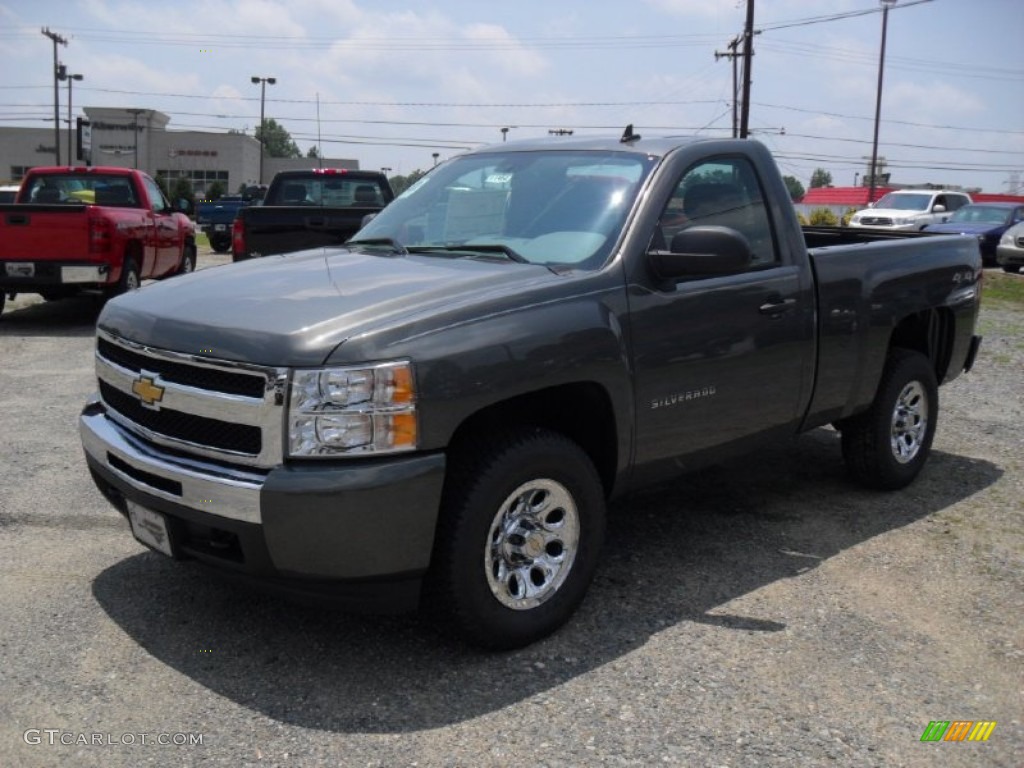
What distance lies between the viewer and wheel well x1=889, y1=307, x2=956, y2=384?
5.98 metres

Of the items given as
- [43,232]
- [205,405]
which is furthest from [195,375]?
[43,232]

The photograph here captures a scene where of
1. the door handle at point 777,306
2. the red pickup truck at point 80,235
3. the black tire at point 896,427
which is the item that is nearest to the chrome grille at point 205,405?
the door handle at point 777,306

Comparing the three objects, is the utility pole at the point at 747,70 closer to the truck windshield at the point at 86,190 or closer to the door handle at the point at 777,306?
the truck windshield at the point at 86,190

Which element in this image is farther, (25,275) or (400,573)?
(25,275)

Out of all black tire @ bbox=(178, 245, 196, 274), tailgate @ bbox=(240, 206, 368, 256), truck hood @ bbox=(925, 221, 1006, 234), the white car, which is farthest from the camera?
the white car

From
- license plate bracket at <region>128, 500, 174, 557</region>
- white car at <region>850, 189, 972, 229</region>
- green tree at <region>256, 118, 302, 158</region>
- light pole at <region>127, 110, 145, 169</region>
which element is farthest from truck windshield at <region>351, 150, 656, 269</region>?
green tree at <region>256, 118, 302, 158</region>

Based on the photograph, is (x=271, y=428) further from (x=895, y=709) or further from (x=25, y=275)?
(x=25, y=275)

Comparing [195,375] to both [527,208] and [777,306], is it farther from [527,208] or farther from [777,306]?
[777,306]

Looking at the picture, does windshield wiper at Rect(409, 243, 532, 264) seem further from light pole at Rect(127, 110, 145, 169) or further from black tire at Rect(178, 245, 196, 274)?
light pole at Rect(127, 110, 145, 169)

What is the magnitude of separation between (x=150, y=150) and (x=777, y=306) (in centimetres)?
9627

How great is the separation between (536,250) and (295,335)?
4.21 feet

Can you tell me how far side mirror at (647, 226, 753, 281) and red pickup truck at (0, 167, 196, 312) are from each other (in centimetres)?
918

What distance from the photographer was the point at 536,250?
422cm

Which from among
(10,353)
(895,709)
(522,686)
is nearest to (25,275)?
(10,353)
